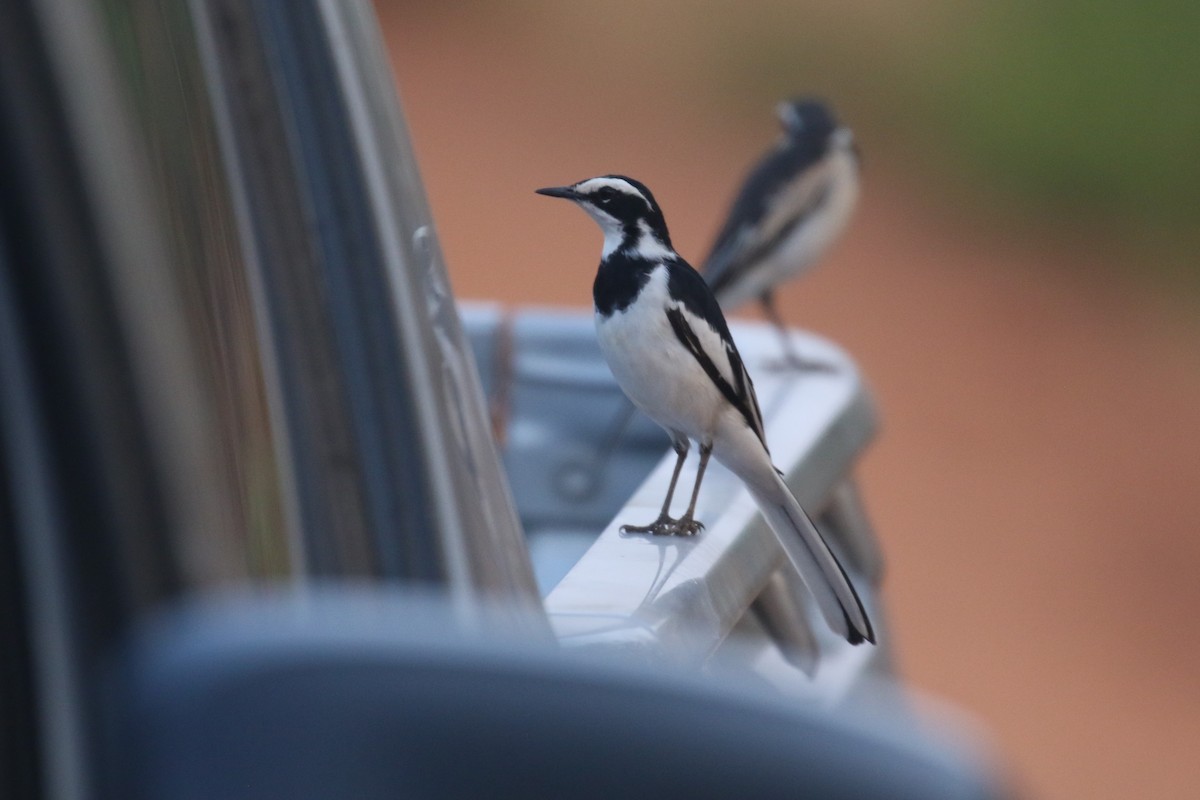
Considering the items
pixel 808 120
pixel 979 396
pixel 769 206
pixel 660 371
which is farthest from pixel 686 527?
pixel 979 396

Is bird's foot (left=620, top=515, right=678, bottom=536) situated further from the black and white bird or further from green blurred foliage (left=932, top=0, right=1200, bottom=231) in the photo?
green blurred foliage (left=932, top=0, right=1200, bottom=231)

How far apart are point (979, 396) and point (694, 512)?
9481mm

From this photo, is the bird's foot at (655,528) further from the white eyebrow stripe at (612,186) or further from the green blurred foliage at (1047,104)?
the green blurred foliage at (1047,104)

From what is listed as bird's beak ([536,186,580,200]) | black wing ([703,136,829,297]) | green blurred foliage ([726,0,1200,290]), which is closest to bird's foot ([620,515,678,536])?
bird's beak ([536,186,580,200])

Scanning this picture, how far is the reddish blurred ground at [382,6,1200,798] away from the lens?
7633mm

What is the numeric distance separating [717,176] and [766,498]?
13.7 m

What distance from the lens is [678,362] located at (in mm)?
2611

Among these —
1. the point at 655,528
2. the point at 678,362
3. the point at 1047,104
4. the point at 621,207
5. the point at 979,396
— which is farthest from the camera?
the point at 1047,104

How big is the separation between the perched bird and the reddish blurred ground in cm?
132

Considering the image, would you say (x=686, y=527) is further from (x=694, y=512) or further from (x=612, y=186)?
(x=612, y=186)

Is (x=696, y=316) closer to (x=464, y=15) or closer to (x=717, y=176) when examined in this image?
(x=717, y=176)

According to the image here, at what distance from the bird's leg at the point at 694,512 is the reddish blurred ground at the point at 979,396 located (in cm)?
183

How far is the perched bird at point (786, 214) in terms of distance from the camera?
18.3 feet

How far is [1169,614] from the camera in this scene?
8.60 meters
